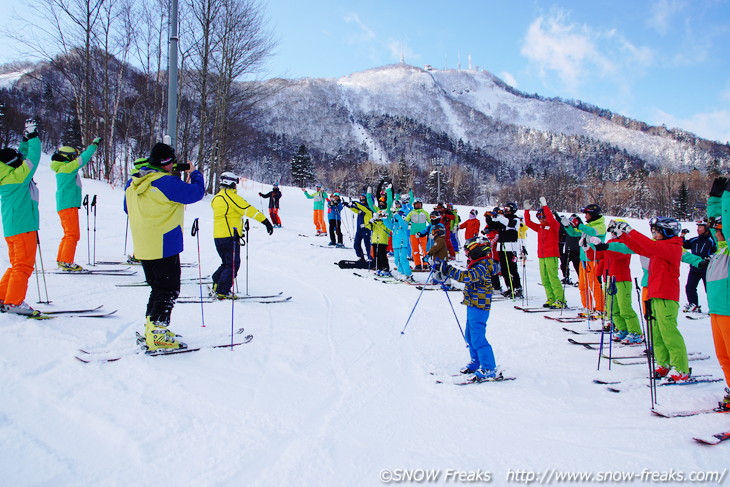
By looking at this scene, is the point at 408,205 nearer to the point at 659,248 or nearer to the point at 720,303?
the point at 659,248

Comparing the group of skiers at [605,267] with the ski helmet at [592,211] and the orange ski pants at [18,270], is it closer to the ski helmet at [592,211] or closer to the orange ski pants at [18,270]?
the ski helmet at [592,211]

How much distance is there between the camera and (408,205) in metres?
11.9

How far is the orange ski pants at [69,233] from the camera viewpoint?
7.11 metres

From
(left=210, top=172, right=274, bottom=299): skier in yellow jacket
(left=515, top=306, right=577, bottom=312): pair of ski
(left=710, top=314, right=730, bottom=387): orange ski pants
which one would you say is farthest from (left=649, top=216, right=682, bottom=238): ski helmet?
(left=210, top=172, right=274, bottom=299): skier in yellow jacket

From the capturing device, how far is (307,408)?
10.9 ft

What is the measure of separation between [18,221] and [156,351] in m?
2.60

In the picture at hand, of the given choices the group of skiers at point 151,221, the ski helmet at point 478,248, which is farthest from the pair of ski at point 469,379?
the group of skiers at point 151,221

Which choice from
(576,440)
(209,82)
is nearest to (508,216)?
(576,440)

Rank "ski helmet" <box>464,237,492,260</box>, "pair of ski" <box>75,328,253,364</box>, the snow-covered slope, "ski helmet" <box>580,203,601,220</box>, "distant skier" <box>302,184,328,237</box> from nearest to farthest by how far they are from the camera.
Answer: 1. the snow-covered slope
2. "pair of ski" <box>75,328,253,364</box>
3. "ski helmet" <box>464,237,492,260</box>
4. "ski helmet" <box>580,203,601,220</box>
5. "distant skier" <box>302,184,328,237</box>

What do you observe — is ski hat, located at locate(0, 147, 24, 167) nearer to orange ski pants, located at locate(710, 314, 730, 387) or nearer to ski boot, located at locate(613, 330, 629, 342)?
orange ski pants, located at locate(710, 314, 730, 387)

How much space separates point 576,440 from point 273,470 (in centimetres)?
223

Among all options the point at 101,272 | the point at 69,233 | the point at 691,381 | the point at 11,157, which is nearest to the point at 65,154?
the point at 69,233

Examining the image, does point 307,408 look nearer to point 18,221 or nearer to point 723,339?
point 723,339

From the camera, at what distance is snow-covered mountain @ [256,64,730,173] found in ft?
445
